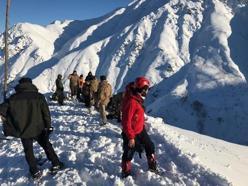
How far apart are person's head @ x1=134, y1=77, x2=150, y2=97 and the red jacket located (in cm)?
12

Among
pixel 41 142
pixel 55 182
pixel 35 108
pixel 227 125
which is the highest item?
pixel 35 108

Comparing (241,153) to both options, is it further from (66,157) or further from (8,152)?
(8,152)

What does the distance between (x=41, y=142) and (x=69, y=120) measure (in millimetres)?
10262

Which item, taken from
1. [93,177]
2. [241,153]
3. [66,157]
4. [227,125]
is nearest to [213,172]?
[93,177]

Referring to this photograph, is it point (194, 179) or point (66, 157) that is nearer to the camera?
point (194, 179)

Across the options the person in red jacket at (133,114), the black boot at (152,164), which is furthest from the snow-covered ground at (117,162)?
the person in red jacket at (133,114)

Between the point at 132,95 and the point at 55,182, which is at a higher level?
the point at 132,95

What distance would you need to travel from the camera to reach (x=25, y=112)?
1089cm

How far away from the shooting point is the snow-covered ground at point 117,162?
10.8 meters

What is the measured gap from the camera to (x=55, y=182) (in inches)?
437

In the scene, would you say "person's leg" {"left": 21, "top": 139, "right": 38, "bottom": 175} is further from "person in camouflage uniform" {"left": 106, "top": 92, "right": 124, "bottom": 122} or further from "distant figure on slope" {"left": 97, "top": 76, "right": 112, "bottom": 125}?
"person in camouflage uniform" {"left": 106, "top": 92, "right": 124, "bottom": 122}

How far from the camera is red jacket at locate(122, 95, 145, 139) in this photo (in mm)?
10256

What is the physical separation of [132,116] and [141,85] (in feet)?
2.21

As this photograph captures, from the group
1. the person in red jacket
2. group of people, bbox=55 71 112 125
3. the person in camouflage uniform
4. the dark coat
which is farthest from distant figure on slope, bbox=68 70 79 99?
the person in red jacket
